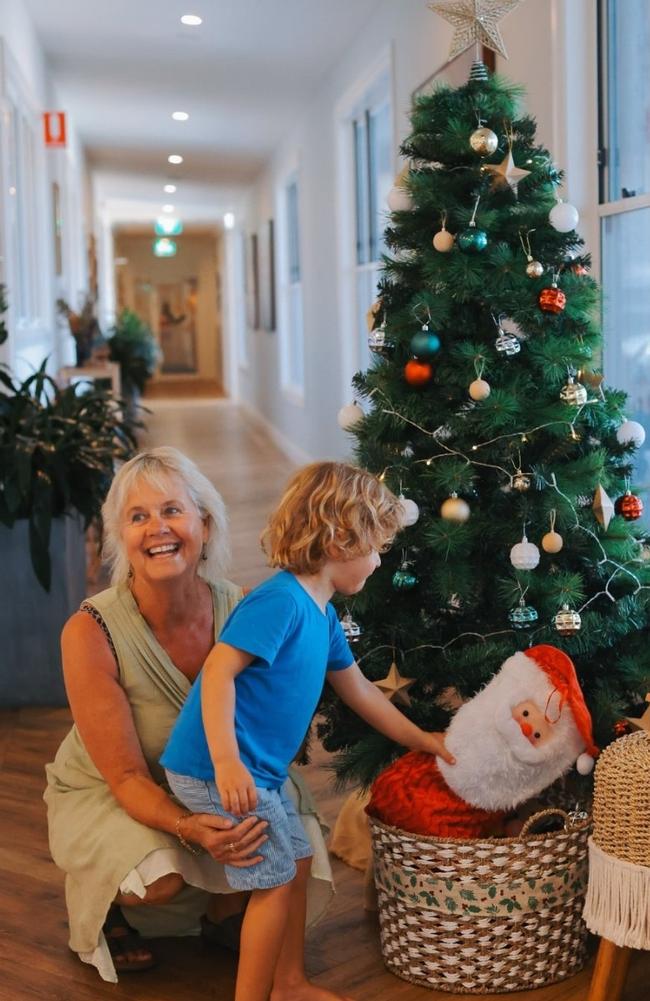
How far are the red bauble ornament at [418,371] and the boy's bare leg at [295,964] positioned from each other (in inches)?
36.2

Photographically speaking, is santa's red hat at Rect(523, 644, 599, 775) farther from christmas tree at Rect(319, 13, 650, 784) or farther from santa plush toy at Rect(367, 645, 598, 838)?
christmas tree at Rect(319, 13, 650, 784)

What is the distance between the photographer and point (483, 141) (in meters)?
2.28

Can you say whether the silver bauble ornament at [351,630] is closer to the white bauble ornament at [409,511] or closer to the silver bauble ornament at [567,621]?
the white bauble ornament at [409,511]

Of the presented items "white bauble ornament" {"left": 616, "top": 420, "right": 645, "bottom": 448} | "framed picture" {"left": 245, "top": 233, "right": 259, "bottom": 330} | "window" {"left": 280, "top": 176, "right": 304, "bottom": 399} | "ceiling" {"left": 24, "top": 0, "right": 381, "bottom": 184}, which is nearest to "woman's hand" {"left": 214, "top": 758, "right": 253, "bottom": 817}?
"white bauble ornament" {"left": 616, "top": 420, "right": 645, "bottom": 448}

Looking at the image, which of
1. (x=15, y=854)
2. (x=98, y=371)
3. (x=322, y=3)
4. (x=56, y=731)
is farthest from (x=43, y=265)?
(x=15, y=854)

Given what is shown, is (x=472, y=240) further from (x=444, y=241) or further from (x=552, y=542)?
(x=552, y=542)

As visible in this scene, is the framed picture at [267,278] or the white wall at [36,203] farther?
the framed picture at [267,278]

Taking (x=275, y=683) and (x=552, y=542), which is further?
(x=552, y=542)

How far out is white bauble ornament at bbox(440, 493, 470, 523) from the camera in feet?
7.42

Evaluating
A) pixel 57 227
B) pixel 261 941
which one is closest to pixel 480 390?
pixel 261 941

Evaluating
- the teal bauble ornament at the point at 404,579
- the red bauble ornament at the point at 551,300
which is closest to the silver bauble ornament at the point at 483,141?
the red bauble ornament at the point at 551,300

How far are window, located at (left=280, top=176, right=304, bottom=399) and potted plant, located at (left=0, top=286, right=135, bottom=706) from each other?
6736 mm

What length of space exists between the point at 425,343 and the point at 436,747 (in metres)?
0.75

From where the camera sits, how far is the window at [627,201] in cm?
337
